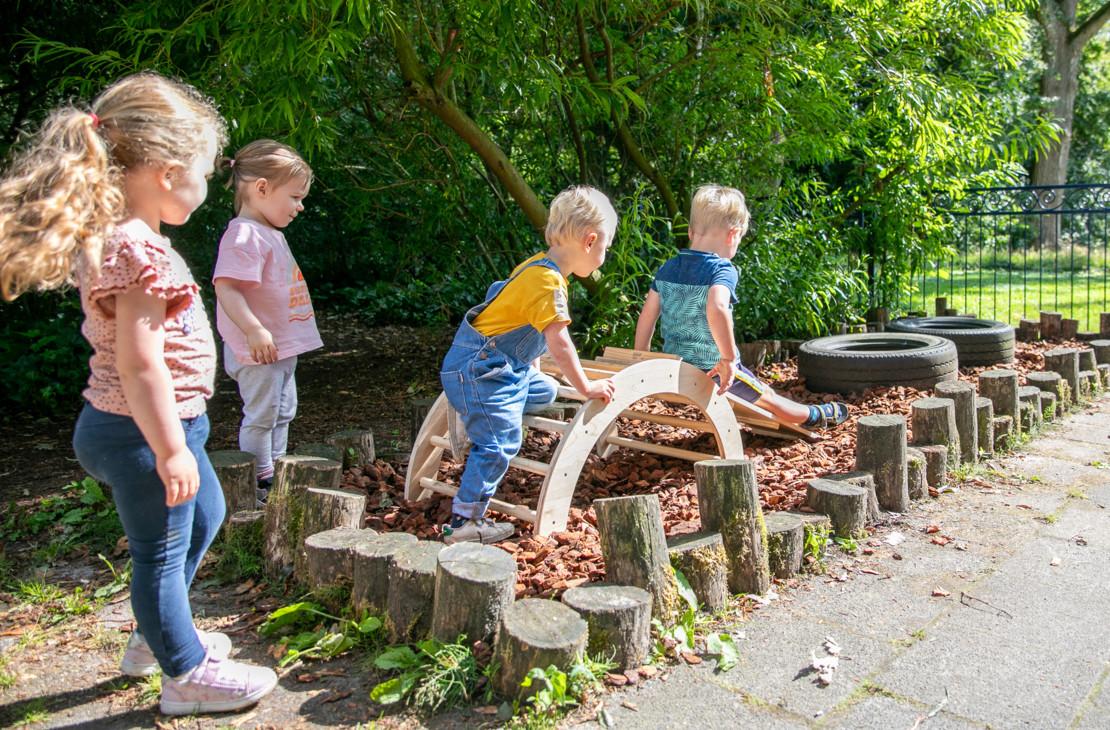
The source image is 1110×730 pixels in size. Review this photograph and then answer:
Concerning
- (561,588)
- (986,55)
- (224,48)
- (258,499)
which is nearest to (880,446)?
(561,588)

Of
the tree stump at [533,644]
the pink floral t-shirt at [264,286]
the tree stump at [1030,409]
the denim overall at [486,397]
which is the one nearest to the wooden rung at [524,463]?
the denim overall at [486,397]

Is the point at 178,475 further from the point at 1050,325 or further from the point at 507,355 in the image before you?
the point at 1050,325

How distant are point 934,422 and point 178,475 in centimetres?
321

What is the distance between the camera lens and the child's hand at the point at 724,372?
11.9 ft

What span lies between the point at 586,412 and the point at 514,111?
3.25m

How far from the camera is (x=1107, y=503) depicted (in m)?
3.70

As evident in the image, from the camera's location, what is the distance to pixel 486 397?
303 cm

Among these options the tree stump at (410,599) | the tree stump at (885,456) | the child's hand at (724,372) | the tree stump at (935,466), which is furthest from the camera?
the tree stump at (935,466)

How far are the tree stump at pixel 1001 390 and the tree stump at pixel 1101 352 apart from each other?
212cm

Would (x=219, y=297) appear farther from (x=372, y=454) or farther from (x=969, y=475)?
(x=969, y=475)

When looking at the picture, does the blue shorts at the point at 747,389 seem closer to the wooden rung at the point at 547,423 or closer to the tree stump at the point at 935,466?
the tree stump at the point at 935,466

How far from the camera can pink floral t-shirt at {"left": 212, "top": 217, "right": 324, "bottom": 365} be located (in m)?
3.30

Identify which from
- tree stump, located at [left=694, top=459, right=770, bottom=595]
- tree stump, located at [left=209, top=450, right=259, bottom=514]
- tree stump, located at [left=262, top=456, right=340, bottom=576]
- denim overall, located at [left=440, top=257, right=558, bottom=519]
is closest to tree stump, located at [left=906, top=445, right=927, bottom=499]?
tree stump, located at [left=694, top=459, right=770, bottom=595]

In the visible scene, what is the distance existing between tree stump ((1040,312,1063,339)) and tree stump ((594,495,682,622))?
5818 mm
